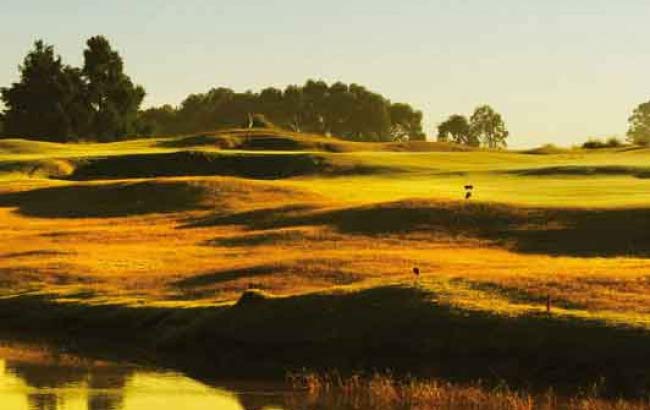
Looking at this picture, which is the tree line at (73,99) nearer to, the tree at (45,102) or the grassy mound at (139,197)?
the tree at (45,102)

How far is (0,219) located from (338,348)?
37873 mm

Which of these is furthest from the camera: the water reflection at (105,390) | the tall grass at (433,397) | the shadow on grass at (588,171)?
the shadow on grass at (588,171)

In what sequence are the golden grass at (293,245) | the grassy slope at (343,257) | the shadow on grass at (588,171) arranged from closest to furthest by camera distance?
the grassy slope at (343,257)
the golden grass at (293,245)
the shadow on grass at (588,171)

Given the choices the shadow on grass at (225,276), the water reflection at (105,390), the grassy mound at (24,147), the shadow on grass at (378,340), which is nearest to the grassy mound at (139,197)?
the shadow on grass at (225,276)

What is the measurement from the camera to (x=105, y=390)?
105ft

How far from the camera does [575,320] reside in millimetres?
32656

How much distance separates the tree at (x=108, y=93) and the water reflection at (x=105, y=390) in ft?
387

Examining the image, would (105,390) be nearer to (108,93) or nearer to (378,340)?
(378,340)

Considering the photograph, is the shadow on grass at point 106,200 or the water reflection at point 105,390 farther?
the shadow on grass at point 106,200

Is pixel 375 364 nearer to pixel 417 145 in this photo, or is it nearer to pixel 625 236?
pixel 625 236

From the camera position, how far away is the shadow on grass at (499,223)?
50344 mm

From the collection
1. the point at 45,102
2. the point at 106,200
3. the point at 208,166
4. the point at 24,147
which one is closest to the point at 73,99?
the point at 45,102

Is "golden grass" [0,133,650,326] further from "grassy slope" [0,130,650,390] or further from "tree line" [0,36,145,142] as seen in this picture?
"tree line" [0,36,145,142]

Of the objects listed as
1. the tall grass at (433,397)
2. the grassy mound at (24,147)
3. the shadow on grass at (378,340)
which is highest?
the grassy mound at (24,147)
